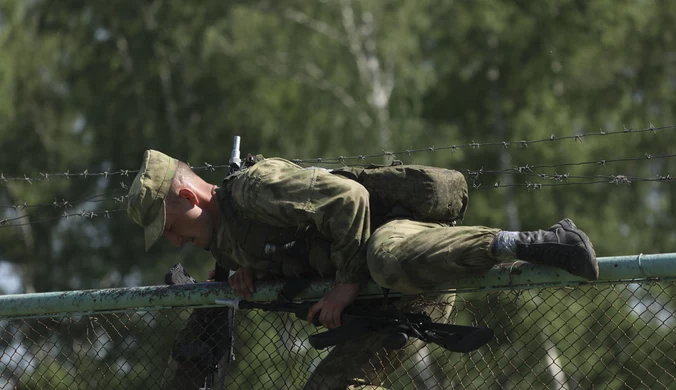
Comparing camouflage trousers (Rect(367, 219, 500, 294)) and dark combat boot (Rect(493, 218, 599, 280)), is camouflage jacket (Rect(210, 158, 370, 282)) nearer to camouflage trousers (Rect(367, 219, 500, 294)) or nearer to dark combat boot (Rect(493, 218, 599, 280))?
camouflage trousers (Rect(367, 219, 500, 294))

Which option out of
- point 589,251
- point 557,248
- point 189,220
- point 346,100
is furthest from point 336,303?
point 346,100

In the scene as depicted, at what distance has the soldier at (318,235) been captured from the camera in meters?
4.30

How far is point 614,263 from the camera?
13.9 feet

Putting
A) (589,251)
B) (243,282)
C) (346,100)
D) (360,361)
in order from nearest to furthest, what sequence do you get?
(589,251) → (360,361) → (243,282) → (346,100)

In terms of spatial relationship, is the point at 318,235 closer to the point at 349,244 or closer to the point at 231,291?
the point at 349,244

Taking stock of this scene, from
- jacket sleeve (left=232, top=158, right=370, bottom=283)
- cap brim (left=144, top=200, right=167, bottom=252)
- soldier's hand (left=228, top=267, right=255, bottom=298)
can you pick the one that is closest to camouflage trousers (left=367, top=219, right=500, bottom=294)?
jacket sleeve (left=232, top=158, right=370, bottom=283)

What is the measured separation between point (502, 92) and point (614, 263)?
1438 centimetres

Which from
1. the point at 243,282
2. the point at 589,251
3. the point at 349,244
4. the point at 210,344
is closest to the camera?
the point at 589,251

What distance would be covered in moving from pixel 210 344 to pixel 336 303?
3.26 ft

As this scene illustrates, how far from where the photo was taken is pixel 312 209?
15.0 feet

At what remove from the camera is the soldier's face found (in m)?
4.98

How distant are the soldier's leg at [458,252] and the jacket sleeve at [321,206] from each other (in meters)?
0.12

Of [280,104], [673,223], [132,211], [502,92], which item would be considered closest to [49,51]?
[280,104]

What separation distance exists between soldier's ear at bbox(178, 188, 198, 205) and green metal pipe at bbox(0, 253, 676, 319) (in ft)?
1.24
